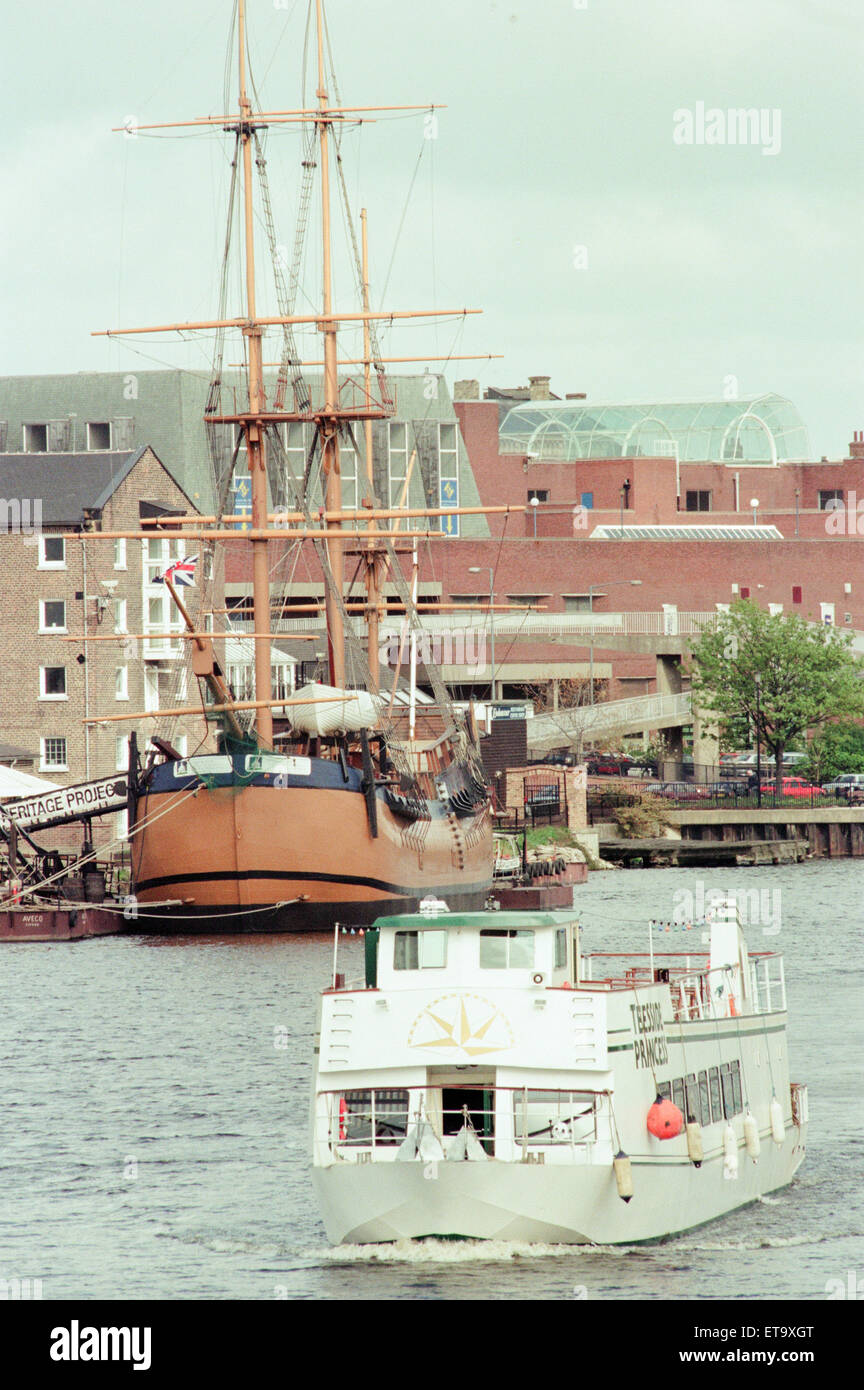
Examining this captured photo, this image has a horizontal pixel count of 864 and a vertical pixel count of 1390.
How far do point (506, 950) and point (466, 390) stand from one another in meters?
146

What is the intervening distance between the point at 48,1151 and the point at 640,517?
118653 mm

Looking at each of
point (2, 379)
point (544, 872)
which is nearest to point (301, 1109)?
point (544, 872)

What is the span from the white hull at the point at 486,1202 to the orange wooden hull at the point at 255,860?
36.3 meters

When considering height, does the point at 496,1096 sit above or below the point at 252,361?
below

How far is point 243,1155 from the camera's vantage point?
30.9 metres

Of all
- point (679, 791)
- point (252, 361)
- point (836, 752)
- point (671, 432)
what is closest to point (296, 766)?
point (252, 361)

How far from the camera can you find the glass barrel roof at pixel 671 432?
161125 mm

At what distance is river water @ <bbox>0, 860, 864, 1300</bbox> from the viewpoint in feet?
78.2

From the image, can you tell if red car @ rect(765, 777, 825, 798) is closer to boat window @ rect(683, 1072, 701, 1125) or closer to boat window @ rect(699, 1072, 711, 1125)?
boat window @ rect(699, 1072, 711, 1125)

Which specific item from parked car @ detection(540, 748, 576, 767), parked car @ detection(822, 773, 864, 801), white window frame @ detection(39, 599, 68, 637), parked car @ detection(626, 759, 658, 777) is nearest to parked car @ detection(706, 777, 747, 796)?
parked car @ detection(822, 773, 864, 801)

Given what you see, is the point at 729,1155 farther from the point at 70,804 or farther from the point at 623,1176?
the point at 70,804

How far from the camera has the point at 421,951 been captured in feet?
81.9
